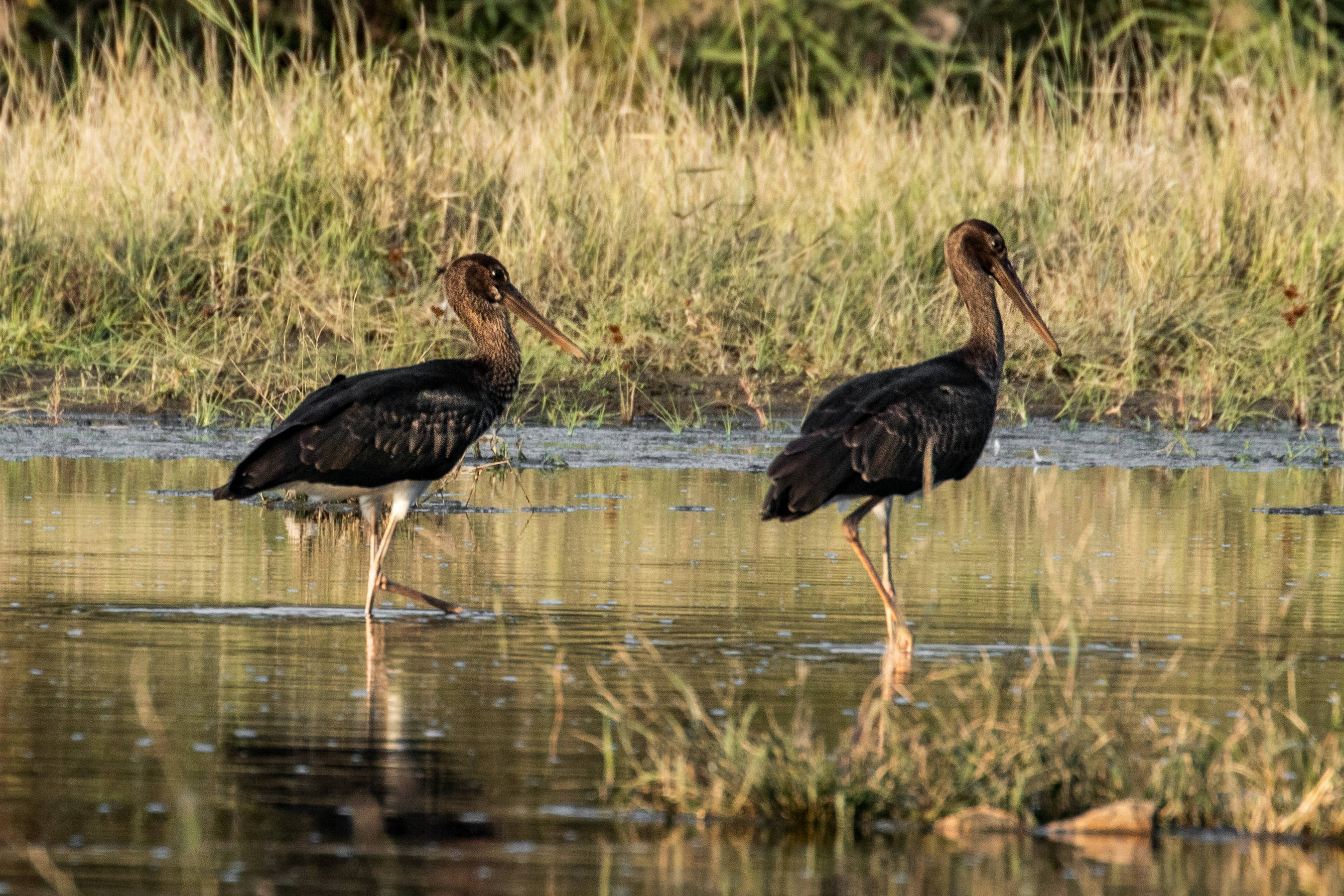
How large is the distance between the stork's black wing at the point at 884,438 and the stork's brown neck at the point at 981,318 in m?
0.19

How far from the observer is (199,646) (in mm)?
6023

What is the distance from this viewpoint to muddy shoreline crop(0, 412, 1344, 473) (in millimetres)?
10547

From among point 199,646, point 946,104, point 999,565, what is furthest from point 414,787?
point 946,104

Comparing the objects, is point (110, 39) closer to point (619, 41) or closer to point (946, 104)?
point (619, 41)

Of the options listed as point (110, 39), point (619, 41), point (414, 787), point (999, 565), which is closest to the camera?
point (414, 787)

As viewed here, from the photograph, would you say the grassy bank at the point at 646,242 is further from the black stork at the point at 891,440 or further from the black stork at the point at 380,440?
the black stork at the point at 891,440

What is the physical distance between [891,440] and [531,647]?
1.53 meters

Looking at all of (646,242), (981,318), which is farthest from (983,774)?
(646,242)

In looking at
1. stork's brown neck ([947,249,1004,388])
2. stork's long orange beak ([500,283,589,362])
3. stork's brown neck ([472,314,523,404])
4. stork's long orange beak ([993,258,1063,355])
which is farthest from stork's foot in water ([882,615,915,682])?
stork's long orange beak ([500,283,589,362])

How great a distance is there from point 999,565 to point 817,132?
279 inches

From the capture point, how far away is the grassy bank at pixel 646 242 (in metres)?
12.4

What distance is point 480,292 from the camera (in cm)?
859

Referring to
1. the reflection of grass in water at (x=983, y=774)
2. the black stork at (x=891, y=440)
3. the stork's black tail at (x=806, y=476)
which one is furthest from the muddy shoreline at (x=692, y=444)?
the reflection of grass in water at (x=983, y=774)

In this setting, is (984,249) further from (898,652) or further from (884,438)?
(898,652)
